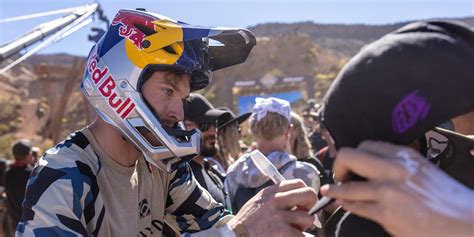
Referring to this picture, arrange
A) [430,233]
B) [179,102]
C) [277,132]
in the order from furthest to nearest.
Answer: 1. [277,132]
2. [179,102]
3. [430,233]

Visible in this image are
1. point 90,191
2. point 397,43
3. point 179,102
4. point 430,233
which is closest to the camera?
point 430,233

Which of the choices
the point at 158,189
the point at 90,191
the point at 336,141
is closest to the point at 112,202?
the point at 90,191

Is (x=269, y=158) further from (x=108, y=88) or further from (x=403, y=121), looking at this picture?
(x=403, y=121)

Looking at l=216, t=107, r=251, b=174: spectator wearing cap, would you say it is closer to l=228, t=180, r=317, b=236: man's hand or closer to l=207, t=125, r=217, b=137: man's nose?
l=207, t=125, r=217, b=137: man's nose

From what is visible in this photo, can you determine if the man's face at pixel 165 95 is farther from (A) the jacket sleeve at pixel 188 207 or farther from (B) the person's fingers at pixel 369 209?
(B) the person's fingers at pixel 369 209

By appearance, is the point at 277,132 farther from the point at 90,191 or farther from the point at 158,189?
the point at 90,191

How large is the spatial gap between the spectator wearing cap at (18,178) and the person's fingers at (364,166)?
581 cm

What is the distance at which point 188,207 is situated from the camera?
2209mm

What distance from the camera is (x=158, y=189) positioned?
216 cm

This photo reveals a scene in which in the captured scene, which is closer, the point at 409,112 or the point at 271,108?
the point at 409,112

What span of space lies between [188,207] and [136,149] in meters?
0.36

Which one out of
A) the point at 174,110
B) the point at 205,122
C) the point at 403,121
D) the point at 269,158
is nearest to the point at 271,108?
the point at 269,158

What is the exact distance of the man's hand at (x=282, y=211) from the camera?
4.88 ft

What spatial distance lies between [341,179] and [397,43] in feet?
1.03
